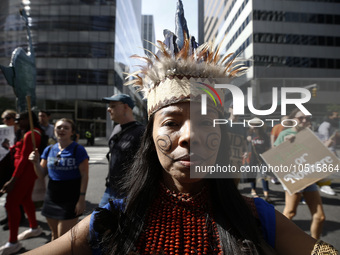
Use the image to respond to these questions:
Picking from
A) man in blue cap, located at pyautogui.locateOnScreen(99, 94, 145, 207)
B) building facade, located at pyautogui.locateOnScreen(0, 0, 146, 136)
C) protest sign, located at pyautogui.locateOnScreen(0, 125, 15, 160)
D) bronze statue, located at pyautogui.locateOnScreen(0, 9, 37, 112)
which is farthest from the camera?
building facade, located at pyautogui.locateOnScreen(0, 0, 146, 136)

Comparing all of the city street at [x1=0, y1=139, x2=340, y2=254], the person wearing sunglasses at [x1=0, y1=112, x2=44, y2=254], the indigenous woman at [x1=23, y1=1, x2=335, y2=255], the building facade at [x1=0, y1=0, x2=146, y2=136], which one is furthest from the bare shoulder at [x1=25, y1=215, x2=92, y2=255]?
the building facade at [x1=0, y1=0, x2=146, y2=136]

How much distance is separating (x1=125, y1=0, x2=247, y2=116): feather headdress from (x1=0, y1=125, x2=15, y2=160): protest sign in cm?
346

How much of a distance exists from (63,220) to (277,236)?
245 centimetres

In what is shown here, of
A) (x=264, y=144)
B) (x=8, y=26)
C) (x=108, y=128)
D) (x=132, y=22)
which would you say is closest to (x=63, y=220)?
(x=264, y=144)

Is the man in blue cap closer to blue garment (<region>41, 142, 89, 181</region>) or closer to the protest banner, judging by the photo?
blue garment (<region>41, 142, 89, 181</region>)

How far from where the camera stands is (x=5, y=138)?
366 cm

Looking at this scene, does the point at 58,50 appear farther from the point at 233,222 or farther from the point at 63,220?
the point at 233,222

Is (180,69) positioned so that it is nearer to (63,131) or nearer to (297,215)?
(63,131)

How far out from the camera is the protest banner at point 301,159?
2.38 metres

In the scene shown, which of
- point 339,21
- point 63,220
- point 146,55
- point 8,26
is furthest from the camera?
point 339,21

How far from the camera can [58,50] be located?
26453 millimetres

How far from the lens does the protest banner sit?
93.6 inches

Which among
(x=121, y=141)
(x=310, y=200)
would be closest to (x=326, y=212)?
(x=310, y=200)

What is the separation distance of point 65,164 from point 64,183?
0.23m
